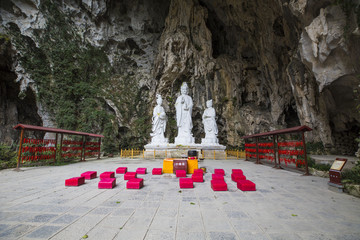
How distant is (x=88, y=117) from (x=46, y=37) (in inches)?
349

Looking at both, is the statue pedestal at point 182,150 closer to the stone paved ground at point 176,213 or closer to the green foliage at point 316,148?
the green foliage at point 316,148

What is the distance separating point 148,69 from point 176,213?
1935cm

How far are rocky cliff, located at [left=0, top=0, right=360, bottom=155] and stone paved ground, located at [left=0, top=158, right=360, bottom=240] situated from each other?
10.7 meters

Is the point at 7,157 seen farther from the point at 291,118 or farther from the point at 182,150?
the point at 291,118

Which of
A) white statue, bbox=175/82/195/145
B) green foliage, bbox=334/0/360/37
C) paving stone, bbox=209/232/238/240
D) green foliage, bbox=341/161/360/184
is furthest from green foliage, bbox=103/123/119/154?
green foliage, bbox=334/0/360/37

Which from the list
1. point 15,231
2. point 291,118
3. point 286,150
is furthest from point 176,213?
point 291,118

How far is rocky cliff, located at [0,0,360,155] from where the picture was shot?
13.9m

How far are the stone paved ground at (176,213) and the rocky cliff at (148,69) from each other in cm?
1071

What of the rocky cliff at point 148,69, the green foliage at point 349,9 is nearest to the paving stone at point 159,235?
the green foliage at point 349,9

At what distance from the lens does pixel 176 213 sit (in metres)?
2.45

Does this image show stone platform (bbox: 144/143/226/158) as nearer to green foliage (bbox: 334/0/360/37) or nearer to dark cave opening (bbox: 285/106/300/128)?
green foliage (bbox: 334/0/360/37)

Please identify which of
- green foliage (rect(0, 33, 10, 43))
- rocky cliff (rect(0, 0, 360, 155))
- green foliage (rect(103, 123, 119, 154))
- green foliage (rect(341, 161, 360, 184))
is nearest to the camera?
green foliage (rect(341, 161, 360, 184))

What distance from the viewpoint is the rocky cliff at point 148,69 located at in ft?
45.5

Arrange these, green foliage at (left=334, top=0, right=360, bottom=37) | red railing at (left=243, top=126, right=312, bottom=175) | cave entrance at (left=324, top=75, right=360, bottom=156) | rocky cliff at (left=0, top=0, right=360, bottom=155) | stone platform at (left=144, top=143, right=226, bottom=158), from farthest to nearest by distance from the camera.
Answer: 1. rocky cliff at (left=0, top=0, right=360, bottom=155)
2. stone platform at (left=144, top=143, right=226, bottom=158)
3. cave entrance at (left=324, top=75, right=360, bottom=156)
4. red railing at (left=243, top=126, right=312, bottom=175)
5. green foliage at (left=334, top=0, right=360, bottom=37)
